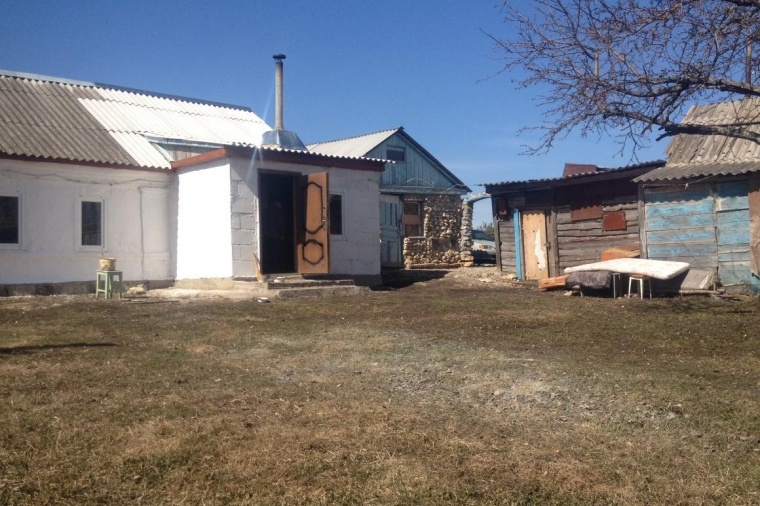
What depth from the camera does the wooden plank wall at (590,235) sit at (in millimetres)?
15711

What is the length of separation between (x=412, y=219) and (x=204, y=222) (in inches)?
462

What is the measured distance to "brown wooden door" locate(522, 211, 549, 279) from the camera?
17.5 m

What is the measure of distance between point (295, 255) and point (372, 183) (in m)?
2.75

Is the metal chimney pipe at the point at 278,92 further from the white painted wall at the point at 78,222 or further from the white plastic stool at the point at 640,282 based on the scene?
the white plastic stool at the point at 640,282

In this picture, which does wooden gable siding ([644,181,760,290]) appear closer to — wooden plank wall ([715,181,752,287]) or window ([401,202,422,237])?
wooden plank wall ([715,181,752,287])

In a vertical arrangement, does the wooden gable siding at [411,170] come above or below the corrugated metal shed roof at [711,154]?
above

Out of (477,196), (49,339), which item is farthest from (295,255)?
(477,196)

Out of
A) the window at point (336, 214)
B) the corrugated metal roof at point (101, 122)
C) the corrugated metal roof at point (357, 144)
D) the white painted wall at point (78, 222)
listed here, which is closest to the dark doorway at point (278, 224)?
the window at point (336, 214)

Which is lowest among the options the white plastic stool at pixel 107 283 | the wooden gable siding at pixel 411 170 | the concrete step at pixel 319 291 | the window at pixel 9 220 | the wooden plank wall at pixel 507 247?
the concrete step at pixel 319 291

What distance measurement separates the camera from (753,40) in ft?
26.1

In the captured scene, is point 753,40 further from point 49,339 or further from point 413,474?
point 49,339

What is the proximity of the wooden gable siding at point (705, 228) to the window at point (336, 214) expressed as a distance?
6652mm

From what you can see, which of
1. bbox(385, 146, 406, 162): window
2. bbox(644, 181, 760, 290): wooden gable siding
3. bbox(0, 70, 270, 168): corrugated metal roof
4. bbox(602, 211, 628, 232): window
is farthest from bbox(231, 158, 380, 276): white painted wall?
bbox(385, 146, 406, 162): window

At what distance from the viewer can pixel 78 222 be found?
1478 cm
